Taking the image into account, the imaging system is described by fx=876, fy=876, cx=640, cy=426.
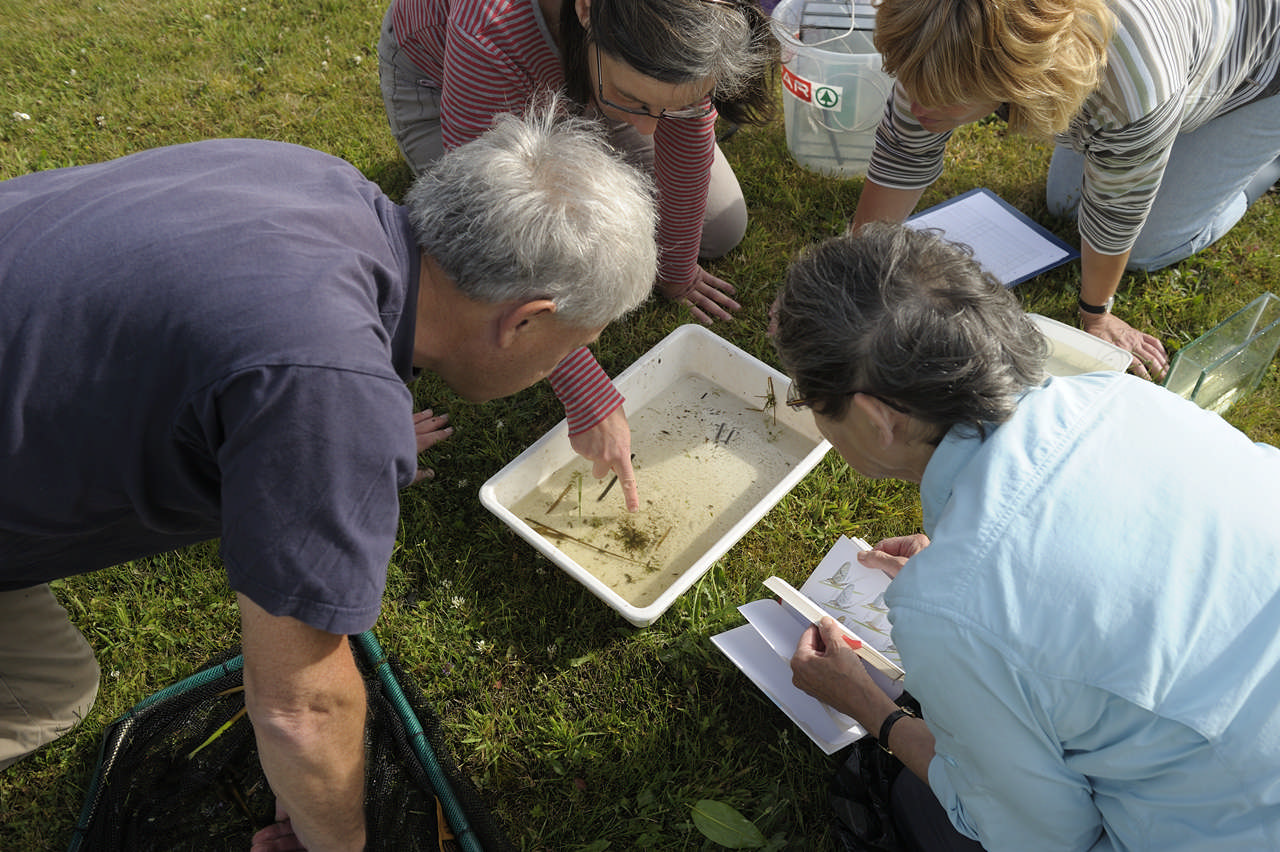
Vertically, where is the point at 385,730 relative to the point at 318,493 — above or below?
below

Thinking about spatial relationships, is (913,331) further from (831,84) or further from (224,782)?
(831,84)

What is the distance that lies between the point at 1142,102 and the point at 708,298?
1.53m

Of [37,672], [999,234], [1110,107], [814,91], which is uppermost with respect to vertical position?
[1110,107]

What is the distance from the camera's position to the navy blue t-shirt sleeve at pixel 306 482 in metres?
1.28

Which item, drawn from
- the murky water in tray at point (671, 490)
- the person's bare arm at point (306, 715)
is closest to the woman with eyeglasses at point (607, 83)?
the murky water in tray at point (671, 490)

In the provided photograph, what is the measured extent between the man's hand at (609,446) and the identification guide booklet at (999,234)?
1.56 metres

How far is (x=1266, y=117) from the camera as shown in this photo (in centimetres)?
298

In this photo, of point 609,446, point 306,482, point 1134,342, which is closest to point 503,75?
point 609,446

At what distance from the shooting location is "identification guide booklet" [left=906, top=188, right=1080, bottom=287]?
3.34 metres

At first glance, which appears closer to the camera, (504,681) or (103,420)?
(103,420)

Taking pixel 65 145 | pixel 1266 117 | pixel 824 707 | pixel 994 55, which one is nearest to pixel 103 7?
pixel 65 145

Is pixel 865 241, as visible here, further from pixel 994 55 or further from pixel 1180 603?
pixel 994 55

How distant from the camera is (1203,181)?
124 inches

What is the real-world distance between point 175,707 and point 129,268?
129 cm
